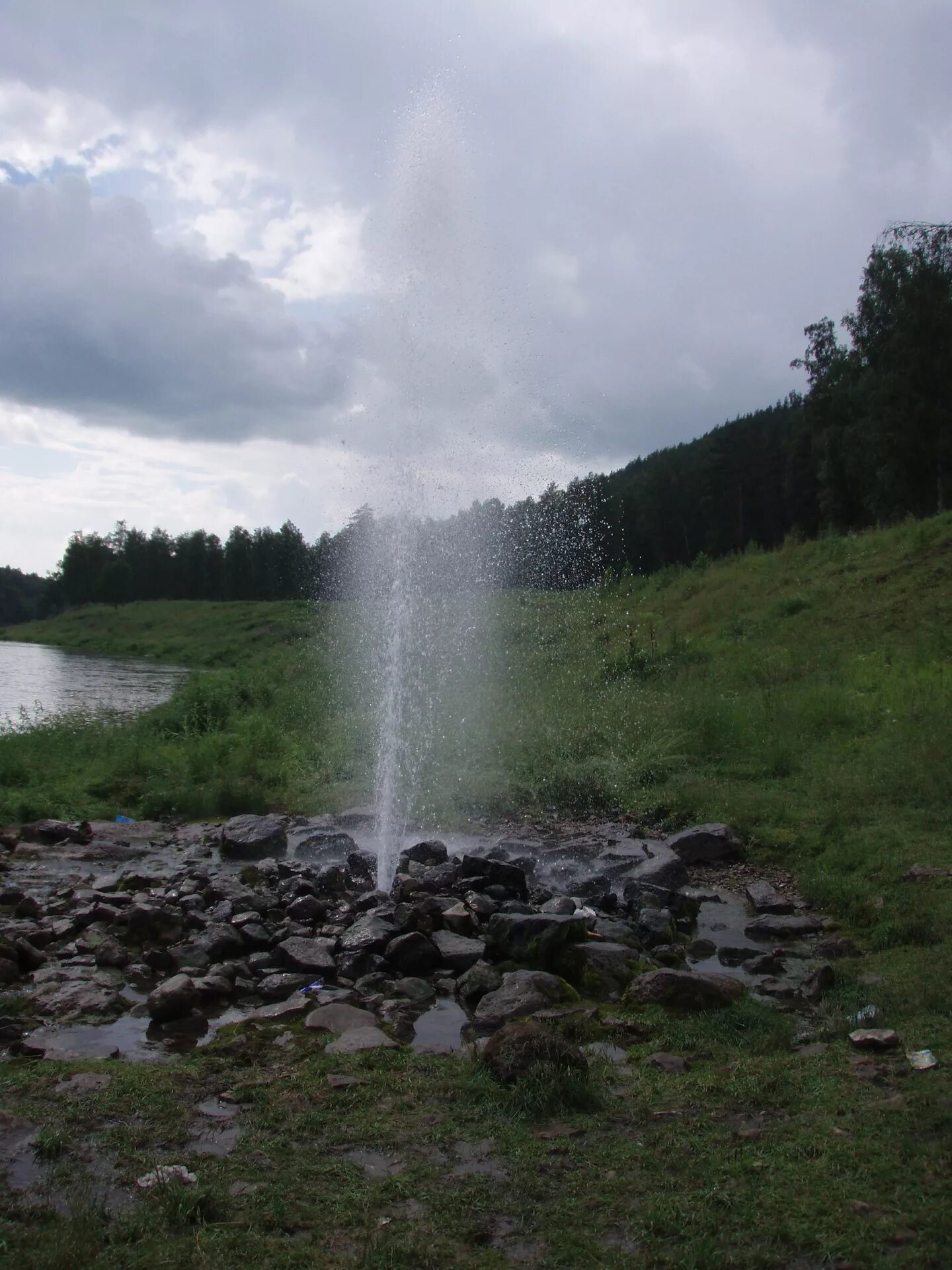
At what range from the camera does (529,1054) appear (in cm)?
530

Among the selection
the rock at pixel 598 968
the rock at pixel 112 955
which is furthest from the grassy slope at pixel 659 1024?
the rock at pixel 112 955

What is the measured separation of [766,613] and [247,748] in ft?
46.1

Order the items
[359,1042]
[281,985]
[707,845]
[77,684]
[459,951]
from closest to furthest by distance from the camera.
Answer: [359,1042], [281,985], [459,951], [707,845], [77,684]

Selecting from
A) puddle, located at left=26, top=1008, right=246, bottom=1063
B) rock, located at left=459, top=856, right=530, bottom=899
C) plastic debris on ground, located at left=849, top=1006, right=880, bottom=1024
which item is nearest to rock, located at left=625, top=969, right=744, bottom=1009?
plastic debris on ground, located at left=849, top=1006, right=880, bottom=1024

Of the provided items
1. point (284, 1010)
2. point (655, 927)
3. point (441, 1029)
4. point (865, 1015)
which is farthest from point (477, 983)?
point (865, 1015)

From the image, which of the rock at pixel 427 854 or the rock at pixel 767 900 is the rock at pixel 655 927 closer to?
the rock at pixel 767 900

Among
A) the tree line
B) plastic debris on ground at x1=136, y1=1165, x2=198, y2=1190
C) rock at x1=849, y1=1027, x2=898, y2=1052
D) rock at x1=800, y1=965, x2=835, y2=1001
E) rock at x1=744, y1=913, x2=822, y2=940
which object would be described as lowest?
rock at x1=744, y1=913, x2=822, y2=940

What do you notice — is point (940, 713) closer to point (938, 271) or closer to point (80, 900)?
point (80, 900)

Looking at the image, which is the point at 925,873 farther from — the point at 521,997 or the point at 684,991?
the point at 521,997

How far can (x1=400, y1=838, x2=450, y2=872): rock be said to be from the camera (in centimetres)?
1080

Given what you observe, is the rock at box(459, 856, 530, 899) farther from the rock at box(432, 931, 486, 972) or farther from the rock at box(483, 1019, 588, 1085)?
the rock at box(483, 1019, 588, 1085)

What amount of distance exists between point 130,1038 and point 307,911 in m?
2.57

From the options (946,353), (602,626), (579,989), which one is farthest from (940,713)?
(946,353)

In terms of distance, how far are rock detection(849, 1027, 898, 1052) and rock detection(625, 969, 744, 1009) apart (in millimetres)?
1060
